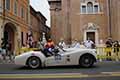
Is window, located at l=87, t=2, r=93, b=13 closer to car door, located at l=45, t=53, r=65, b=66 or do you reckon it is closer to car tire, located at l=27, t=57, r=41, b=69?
car door, located at l=45, t=53, r=65, b=66

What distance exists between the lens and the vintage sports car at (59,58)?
555 inches

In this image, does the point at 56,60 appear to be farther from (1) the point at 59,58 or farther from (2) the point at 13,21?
(2) the point at 13,21

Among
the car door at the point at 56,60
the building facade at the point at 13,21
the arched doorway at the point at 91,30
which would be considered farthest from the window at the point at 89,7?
the car door at the point at 56,60

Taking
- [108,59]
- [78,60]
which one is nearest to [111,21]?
[108,59]

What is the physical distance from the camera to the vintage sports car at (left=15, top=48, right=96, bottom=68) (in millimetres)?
14094

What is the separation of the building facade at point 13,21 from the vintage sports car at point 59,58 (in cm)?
1600

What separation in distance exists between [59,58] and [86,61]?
1.30 m

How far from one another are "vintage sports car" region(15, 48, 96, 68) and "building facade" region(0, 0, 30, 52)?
16.0 meters

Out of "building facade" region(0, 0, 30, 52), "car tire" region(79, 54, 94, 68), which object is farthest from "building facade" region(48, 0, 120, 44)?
"car tire" region(79, 54, 94, 68)

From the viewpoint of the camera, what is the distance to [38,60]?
1423cm

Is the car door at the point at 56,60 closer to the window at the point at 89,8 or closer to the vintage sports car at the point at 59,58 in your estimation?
the vintage sports car at the point at 59,58

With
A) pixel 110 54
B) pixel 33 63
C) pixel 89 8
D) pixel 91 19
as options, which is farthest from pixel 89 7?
pixel 33 63

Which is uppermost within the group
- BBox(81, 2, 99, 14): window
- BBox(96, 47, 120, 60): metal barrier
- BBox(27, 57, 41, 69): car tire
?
BBox(81, 2, 99, 14): window

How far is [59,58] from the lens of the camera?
46.8 feet
